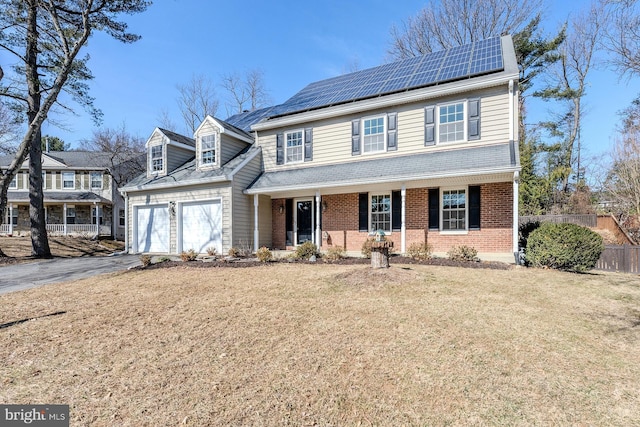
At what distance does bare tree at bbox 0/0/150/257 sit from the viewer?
13.3 metres

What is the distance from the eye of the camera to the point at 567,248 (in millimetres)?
8078

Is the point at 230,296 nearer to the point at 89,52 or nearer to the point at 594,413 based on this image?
the point at 594,413

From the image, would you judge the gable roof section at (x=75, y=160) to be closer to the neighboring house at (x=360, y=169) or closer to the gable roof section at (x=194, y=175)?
the gable roof section at (x=194, y=175)

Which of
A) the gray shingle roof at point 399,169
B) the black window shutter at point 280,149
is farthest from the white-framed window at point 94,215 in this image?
the black window shutter at point 280,149

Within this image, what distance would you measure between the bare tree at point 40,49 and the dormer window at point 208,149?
6028 millimetres

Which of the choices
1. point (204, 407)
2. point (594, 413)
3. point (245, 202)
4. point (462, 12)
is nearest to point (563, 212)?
point (462, 12)

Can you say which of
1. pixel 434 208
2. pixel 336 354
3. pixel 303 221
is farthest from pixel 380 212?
pixel 336 354

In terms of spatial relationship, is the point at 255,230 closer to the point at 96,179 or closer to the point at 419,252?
the point at 419,252

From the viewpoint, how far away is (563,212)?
66.6ft

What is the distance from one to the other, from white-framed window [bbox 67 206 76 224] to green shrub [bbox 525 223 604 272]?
103 feet

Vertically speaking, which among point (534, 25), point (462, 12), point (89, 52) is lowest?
point (89, 52)

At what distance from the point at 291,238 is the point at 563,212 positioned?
18.3 m

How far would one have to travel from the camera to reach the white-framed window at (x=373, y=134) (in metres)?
12.5

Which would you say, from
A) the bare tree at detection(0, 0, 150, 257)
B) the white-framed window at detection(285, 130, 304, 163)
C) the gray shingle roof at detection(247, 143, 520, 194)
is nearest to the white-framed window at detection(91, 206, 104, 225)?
the bare tree at detection(0, 0, 150, 257)
